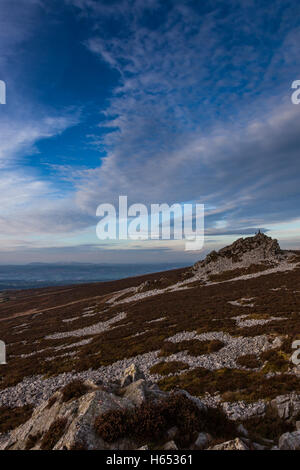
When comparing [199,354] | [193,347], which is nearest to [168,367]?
[199,354]

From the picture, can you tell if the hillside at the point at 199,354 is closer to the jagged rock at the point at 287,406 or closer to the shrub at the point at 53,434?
the jagged rock at the point at 287,406

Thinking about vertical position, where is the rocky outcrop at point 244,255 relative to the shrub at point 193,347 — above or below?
above

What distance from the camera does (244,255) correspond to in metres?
81.7

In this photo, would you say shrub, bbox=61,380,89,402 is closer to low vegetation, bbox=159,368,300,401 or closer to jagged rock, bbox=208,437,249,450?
jagged rock, bbox=208,437,249,450

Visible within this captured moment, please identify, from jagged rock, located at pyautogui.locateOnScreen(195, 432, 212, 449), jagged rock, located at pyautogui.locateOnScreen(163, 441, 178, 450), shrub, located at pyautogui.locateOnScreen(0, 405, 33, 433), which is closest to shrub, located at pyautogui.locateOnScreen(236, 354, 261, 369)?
jagged rock, located at pyautogui.locateOnScreen(195, 432, 212, 449)

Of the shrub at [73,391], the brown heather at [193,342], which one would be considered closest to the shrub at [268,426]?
the brown heather at [193,342]

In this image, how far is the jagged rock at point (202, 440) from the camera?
760 centimetres

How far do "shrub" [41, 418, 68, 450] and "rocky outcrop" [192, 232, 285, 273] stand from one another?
72278 mm

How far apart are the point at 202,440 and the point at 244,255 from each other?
79970mm

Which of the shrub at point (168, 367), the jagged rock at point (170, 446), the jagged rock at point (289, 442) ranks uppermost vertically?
the jagged rock at point (170, 446)

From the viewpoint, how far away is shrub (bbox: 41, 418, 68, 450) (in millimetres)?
8445

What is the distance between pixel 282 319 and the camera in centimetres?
2670

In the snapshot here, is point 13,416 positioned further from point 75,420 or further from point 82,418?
point 82,418

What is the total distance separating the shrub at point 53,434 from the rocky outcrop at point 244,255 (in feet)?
237
